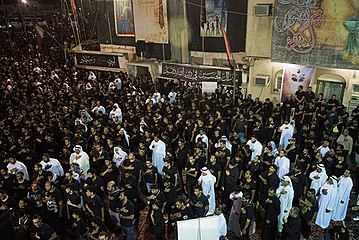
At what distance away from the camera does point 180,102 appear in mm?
13047

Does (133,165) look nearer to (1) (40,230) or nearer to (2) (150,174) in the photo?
(2) (150,174)

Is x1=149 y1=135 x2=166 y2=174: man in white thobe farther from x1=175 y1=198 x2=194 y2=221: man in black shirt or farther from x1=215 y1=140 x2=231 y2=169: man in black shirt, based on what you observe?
x1=175 y1=198 x2=194 y2=221: man in black shirt

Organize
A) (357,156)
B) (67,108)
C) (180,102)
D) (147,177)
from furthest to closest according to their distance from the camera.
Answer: (180,102), (67,108), (357,156), (147,177)

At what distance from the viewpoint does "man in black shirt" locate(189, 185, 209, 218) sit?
23.5 feet

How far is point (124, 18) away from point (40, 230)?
50.6ft

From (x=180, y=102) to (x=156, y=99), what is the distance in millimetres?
1492

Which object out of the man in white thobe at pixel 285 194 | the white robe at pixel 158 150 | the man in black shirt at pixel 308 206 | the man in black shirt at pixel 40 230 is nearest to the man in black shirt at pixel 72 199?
the man in black shirt at pixel 40 230

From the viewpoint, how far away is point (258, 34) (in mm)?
14711

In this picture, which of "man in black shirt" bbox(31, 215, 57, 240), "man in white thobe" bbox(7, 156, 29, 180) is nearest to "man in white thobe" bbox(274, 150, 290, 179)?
"man in black shirt" bbox(31, 215, 57, 240)

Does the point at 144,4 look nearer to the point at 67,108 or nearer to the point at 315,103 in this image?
the point at 67,108

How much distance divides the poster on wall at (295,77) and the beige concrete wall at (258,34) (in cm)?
109

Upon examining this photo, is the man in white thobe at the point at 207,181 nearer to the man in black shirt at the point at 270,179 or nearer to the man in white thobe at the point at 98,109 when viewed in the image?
the man in black shirt at the point at 270,179

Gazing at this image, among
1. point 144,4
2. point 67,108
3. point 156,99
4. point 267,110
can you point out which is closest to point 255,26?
point 267,110

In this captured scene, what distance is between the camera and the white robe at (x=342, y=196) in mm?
7496
